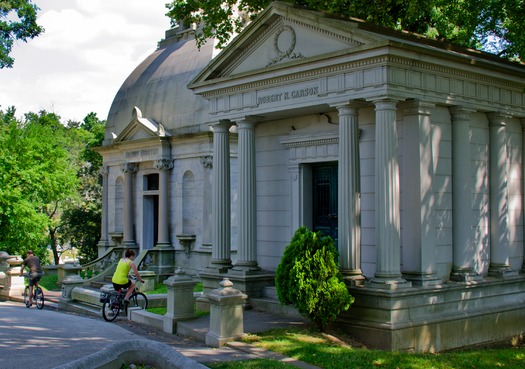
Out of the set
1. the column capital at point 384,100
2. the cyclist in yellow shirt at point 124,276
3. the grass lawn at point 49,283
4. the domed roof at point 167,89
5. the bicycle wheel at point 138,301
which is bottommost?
the grass lawn at point 49,283

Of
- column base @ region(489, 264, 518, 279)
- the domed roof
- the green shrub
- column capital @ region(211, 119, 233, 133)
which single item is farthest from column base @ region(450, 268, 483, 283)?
the domed roof

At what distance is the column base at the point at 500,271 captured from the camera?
14.6m

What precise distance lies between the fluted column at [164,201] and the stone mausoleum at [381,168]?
9.82m

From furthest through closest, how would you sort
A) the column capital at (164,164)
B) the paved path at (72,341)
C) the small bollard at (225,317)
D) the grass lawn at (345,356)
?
the column capital at (164,164)
the small bollard at (225,317)
the paved path at (72,341)
the grass lawn at (345,356)

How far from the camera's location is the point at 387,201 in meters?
12.5

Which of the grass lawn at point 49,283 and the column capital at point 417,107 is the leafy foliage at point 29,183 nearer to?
the grass lawn at point 49,283

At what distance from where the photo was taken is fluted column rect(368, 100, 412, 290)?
1252cm

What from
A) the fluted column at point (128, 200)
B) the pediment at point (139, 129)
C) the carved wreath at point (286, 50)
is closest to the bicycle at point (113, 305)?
the carved wreath at point (286, 50)

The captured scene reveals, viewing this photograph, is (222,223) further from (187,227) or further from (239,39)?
(187,227)

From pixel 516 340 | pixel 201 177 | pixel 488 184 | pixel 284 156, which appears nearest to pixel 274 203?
pixel 284 156

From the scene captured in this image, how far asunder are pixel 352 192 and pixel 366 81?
2084mm

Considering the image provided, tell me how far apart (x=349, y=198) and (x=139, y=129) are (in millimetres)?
15417

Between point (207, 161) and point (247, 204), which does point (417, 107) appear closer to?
point (247, 204)

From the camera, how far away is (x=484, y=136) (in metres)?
14.8
